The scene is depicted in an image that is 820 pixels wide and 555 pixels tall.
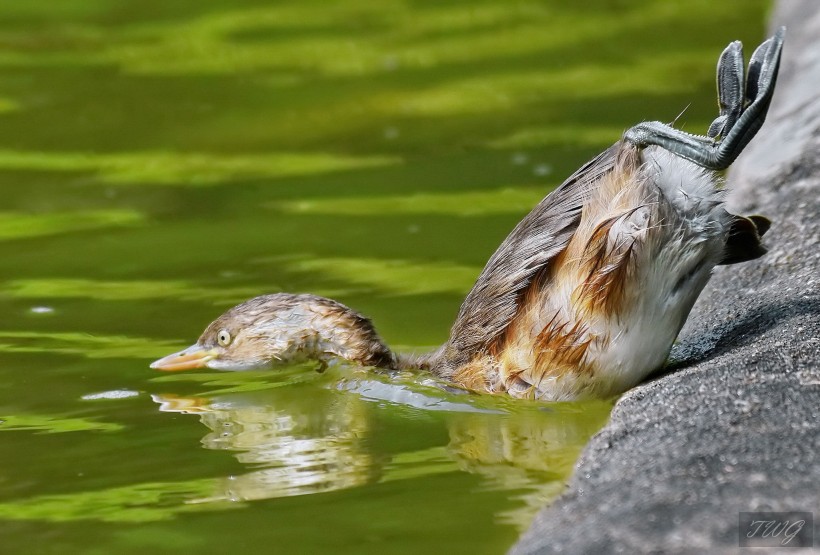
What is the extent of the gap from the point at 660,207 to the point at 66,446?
2.17m

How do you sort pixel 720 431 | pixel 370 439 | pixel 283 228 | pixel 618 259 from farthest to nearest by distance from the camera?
pixel 283 228
pixel 370 439
pixel 618 259
pixel 720 431

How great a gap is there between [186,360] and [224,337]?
0.18 meters

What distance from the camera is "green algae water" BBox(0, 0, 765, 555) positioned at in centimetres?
396

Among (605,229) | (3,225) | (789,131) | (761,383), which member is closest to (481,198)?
A: (789,131)

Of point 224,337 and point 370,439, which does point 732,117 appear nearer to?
point 370,439

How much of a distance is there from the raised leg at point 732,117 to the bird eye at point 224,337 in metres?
1.92

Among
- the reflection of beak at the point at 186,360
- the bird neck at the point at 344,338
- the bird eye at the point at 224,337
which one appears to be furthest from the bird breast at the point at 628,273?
the reflection of beak at the point at 186,360

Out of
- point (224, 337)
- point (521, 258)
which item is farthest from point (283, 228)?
point (521, 258)

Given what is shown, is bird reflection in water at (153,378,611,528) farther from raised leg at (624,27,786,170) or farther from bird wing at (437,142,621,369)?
raised leg at (624,27,786,170)

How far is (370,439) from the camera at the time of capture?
4492 millimetres

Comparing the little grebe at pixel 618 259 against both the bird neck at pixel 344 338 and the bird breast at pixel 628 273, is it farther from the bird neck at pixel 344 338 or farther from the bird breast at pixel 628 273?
the bird neck at pixel 344 338

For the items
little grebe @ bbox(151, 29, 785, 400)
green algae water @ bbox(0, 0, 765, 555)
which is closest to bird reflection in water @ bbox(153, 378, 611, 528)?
green algae water @ bbox(0, 0, 765, 555)

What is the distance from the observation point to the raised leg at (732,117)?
4.26 meters

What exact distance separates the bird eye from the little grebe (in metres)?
1.08
